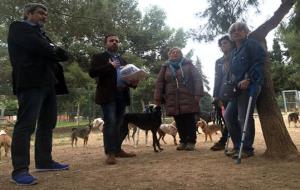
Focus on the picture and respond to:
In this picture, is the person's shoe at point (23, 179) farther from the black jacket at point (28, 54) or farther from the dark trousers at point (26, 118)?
the black jacket at point (28, 54)

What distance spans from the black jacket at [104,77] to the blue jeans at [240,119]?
155 cm

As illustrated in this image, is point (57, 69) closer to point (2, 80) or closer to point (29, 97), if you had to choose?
point (29, 97)

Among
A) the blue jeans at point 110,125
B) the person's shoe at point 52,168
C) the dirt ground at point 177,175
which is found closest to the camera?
the dirt ground at point 177,175

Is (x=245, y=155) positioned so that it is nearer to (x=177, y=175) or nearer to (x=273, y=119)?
(x=273, y=119)

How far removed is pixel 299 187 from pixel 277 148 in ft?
5.75

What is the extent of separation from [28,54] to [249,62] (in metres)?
2.60

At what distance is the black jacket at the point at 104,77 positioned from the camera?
598 centimetres

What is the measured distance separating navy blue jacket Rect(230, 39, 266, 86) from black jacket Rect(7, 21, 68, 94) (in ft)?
7.30

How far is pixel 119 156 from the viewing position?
670cm

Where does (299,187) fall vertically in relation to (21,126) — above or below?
below

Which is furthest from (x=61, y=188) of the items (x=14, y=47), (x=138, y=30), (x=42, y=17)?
(x=138, y=30)

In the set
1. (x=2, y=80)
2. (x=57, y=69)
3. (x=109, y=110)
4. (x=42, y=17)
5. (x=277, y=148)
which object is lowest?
(x=277, y=148)

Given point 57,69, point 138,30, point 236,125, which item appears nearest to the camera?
point 57,69

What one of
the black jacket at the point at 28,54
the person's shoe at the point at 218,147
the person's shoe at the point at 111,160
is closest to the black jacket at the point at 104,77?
the person's shoe at the point at 111,160
